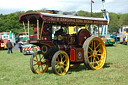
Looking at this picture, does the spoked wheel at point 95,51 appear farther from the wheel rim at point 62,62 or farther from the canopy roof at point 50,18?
the wheel rim at point 62,62

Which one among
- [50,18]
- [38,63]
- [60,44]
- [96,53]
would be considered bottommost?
[38,63]

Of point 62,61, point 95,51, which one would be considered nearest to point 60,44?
point 62,61

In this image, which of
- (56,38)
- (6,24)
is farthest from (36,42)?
(6,24)

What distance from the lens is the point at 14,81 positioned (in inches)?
279

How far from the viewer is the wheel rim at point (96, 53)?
9398 mm

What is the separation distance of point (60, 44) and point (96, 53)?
1815 millimetres

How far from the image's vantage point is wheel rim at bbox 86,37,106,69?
9.40m

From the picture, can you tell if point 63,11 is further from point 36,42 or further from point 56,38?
point 36,42

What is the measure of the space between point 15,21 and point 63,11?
199 feet

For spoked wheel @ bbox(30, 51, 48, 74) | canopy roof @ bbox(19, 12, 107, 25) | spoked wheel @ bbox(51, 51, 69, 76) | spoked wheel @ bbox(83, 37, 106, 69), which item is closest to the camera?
canopy roof @ bbox(19, 12, 107, 25)

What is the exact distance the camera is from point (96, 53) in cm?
952

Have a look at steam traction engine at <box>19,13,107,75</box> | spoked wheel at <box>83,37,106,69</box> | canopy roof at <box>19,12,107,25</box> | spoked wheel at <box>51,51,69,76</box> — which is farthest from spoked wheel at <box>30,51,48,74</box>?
spoked wheel at <box>83,37,106,69</box>

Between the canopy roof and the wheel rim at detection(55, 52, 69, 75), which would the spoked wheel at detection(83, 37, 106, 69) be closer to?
the canopy roof

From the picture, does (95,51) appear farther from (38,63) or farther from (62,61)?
(38,63)
